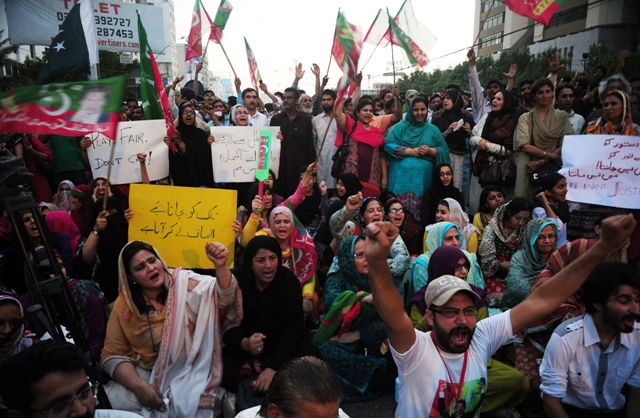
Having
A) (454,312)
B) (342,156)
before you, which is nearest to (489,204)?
(342,156)

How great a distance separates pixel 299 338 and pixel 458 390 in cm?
140

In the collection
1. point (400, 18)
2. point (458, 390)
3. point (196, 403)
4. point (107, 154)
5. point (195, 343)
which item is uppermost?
point (400, 18)

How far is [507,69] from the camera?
41.2 m

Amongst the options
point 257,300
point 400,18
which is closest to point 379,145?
point 400,18

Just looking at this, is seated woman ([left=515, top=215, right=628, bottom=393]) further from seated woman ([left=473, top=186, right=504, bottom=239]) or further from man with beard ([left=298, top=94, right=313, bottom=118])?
man with beard ([left=298, top=94, right=313, bottom=118])

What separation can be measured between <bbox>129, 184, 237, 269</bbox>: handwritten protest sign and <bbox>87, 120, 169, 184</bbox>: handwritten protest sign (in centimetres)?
125

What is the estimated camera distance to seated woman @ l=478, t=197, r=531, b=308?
4.26 meters

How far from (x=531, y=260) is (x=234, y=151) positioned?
3.24m

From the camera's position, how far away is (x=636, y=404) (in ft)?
8.91

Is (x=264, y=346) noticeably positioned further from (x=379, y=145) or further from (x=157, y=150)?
(x=379, y=145)

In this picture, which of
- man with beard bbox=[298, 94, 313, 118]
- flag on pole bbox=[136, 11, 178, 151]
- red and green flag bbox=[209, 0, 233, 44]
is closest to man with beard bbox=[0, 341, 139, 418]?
flag on pole bbox=[136, 11, 178, 151]

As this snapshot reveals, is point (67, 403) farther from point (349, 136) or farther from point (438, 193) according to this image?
point (349, 136)

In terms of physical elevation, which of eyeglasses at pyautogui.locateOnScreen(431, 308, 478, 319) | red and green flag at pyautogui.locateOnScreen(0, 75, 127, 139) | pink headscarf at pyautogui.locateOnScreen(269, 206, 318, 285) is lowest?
pink headscarf at pyautogui.locateOnScreen(269, 206, 318, 285)

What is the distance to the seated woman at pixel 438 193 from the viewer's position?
5.32 m
